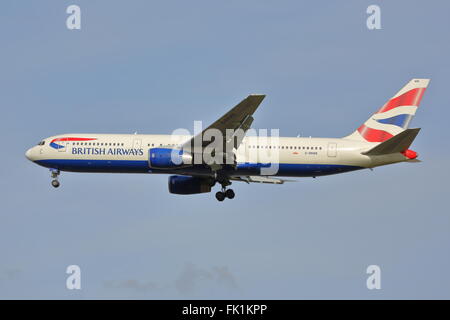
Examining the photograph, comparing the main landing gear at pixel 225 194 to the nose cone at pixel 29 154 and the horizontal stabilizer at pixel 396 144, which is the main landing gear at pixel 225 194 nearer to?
the horizontal stabilizer at pixel 396 144

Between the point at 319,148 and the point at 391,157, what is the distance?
507 cm

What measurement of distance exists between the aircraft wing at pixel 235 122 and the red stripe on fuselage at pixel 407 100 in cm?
1247

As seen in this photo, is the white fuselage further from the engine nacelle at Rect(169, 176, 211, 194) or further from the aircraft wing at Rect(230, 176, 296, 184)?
the engine nacelle at Rect(169, 176, 211, 194)

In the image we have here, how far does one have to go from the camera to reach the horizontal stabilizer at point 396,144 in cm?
5944

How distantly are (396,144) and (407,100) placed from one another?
715cm

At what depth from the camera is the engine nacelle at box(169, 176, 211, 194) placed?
68.2 metres

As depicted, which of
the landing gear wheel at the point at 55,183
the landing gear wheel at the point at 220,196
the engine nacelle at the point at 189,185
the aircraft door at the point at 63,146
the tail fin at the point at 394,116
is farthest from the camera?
the engine nacelle at the point at 189,185

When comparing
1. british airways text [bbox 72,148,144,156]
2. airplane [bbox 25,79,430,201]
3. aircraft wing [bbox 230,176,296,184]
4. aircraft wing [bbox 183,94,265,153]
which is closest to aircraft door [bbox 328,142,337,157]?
airplane [bbox 25,79,430,201]

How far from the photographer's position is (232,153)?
6253 centimetres

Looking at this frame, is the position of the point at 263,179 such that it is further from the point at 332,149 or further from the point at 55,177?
the point at 55,177

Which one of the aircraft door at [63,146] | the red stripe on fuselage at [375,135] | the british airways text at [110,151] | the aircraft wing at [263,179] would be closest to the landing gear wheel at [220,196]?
the aircraft wing at [263,179]

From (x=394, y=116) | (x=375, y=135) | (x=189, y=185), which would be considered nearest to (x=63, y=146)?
(x=189, y=185)

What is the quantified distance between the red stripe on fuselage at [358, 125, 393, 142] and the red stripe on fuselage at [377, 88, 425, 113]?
1.90 meters

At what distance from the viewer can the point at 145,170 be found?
63750mm
